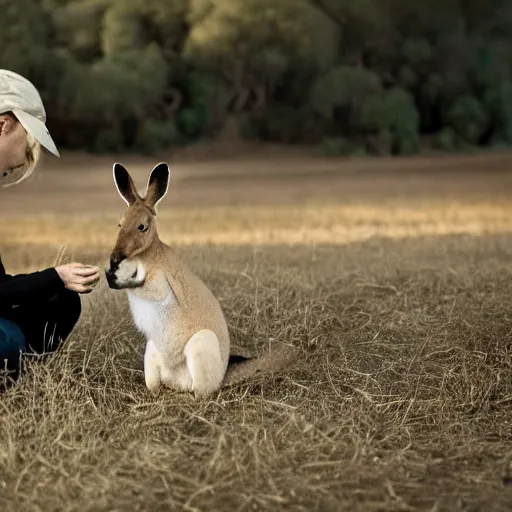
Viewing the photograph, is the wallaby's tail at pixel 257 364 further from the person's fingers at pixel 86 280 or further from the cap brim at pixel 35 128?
the cap brim at pixel 35 128

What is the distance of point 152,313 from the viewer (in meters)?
2.33

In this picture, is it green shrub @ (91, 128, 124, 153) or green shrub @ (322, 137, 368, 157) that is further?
green shrub @ (322, 137, 368, 157)

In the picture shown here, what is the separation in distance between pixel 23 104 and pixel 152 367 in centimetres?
76

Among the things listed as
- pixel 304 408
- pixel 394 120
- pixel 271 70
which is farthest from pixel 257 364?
pixel 394 120

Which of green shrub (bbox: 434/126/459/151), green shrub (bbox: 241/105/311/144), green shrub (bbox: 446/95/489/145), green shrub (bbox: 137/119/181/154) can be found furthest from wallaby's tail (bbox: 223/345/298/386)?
green shrub (bbox: 446/95/489/145)

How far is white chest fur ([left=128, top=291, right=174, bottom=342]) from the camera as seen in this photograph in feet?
7.63

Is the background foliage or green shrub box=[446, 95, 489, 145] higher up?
the background foliage

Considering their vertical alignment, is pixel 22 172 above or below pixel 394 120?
above

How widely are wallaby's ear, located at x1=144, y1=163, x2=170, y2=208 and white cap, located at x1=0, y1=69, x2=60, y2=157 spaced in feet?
0.83

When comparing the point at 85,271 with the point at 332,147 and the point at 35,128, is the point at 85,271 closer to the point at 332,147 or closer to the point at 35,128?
the point at 35,128

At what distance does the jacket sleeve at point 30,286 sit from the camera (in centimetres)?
233

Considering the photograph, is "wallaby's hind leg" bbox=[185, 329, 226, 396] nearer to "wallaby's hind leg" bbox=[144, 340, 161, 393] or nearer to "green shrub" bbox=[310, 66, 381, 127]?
"wallaby's hind leg" bbox=[144, 340, 161, 393]

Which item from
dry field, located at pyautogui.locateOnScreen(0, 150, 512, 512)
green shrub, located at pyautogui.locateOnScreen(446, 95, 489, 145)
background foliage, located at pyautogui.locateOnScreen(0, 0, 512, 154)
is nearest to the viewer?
dry field, located at pyautogui.locateOnScreen(0, 150, 512, 512)

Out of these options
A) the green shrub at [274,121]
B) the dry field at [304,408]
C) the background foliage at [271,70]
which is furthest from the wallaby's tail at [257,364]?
the green shrub at [274,121]
